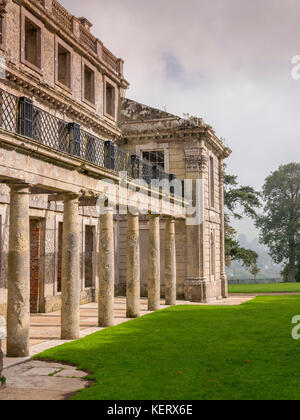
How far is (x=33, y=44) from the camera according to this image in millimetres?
19672

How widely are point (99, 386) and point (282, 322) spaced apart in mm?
9622

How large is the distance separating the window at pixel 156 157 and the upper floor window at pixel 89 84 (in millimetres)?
4665

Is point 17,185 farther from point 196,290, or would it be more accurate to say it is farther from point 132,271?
point 196,290

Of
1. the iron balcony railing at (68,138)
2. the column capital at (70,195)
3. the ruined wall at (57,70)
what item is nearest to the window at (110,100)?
the ruined wall at (57,70)

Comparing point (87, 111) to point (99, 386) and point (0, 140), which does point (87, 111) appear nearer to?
point (0, 140)

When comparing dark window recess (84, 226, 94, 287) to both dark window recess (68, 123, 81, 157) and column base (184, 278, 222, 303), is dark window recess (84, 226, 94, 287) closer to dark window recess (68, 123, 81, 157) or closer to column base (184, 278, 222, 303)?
column base (184, 278, 222, 303)

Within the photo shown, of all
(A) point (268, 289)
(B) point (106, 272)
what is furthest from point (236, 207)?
(B) point (106, 272)

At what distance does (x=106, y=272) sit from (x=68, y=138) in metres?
4.48

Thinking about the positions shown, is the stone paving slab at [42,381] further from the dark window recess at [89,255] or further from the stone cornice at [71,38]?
the dark window recess at [89,255]

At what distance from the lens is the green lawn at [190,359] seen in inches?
324

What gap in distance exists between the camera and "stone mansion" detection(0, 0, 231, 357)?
11.6 meters

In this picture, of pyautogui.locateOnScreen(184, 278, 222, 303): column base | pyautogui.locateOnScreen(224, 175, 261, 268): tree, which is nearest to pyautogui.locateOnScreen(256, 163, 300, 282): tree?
pyautogui.locateOnScreen(224, 175, 261, 268): tree

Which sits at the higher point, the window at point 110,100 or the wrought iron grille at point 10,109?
the window at point 110,100

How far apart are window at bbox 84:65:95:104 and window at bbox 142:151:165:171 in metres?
4.66
